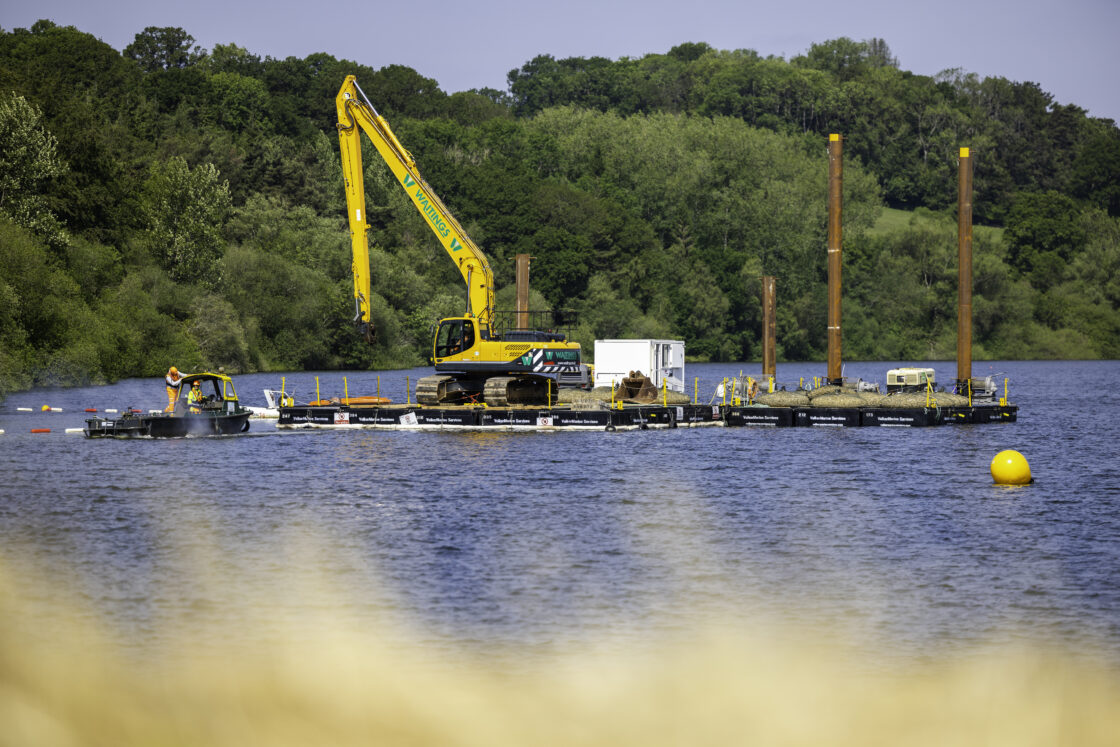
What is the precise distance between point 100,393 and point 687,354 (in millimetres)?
81504

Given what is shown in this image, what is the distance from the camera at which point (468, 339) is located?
2018 inches

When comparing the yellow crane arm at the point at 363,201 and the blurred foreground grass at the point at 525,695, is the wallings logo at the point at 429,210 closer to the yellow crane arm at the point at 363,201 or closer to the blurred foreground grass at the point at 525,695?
the yellow crane arm at the point at 363,201

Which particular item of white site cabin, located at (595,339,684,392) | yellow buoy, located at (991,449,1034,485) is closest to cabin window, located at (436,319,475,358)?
white site cabin, located at (595,339,684,392)

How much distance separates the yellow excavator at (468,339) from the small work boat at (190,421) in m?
6.04

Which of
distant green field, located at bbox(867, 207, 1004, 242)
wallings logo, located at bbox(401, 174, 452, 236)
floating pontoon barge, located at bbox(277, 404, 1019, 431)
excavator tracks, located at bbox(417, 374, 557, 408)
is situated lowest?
floating pontoon barge, located at bbox(277, 404, 1019, 431)

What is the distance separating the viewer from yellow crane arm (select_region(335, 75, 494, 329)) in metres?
52.6

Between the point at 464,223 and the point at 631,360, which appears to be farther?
the point at 464,223

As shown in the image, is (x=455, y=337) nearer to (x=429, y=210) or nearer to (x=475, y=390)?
(x=475, y=390)

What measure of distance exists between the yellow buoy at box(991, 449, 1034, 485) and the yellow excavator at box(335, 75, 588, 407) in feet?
60.4

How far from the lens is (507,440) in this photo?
50844 millimetres

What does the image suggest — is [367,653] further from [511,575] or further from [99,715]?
[511,575]

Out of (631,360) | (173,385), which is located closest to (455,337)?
(631,360)

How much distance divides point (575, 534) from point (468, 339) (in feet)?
77.0

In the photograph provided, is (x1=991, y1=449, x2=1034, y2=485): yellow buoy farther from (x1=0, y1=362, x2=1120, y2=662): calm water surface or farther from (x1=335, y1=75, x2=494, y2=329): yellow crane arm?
(x1=335, y1=75, x2=494, y2=329): yellow crane arm
